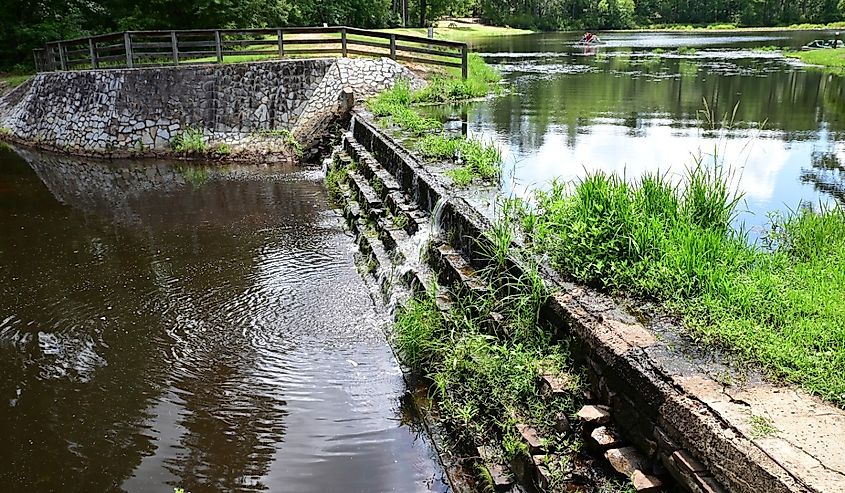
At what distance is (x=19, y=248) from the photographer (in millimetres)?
9328

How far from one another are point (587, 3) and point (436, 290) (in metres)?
83.1

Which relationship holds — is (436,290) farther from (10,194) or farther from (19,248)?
(10,194)

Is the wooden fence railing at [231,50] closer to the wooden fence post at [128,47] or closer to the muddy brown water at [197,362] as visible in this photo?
the wooden fence post at [128,47]

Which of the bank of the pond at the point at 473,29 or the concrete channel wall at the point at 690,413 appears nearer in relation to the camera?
the concrete channel wall at the point at 690,413

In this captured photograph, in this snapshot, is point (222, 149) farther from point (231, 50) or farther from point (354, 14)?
point (354, 14)

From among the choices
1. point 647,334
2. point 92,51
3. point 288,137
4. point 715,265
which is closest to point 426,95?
point 288,137

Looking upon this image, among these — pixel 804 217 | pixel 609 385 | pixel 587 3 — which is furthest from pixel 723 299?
pixel 587 3

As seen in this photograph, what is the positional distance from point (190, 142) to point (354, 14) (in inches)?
1152

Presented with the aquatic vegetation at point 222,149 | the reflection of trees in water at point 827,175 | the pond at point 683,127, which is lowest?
the aquatic vegetation at point 222,149

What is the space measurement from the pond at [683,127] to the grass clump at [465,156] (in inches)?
11.1

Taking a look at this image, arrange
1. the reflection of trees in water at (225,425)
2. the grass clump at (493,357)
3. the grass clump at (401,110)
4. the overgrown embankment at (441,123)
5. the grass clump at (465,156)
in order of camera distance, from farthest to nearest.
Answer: the grass clump at (401,110)
the overgrown embankment at (441,123)
the grass clump at (465,156)
the reflection of trees in water at (225,425)
the grass clump at (493,357)

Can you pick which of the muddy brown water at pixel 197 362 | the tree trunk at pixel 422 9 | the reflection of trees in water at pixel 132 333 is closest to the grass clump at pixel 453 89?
the reflection of trees in water at pixel 132 333

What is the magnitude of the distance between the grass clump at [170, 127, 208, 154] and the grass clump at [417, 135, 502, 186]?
7519 millimetres

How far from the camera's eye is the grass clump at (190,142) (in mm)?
15430
